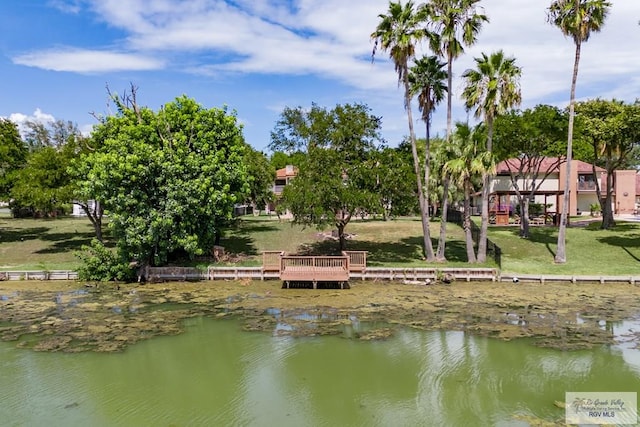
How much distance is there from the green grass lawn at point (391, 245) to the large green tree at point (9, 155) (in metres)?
4.69

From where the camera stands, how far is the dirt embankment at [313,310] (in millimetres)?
17656

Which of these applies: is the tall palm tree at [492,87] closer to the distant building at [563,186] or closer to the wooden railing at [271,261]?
the wooden railing at [271,261]

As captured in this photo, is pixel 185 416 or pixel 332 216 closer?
pixel 185 416

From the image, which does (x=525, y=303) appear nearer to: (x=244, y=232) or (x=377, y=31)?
(x=377, y=31)

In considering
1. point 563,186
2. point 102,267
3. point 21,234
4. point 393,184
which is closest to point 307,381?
point 393,184

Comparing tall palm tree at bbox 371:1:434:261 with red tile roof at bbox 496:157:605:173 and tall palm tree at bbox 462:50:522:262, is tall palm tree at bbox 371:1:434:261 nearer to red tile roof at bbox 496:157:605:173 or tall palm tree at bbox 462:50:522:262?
tall palm tree at bbox 462:50:522:262

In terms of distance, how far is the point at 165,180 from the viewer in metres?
26.5

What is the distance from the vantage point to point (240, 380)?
45.1ft

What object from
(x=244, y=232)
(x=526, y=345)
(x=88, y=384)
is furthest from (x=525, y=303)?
(x=244, y=232)

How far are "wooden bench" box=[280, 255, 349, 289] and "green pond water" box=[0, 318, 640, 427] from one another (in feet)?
25.7

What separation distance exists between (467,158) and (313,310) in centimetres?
1360

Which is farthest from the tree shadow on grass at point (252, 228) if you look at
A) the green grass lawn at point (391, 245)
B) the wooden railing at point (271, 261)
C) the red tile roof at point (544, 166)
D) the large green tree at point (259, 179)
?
the red tile roof at point (544, 166)

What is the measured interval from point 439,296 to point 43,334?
1707cm

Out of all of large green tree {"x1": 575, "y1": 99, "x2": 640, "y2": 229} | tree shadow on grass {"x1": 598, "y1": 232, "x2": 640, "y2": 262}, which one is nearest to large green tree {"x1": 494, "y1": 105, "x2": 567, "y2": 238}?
large green tree {"x1": 575, "y1": 99, "x2": 640, "y2": 229}
